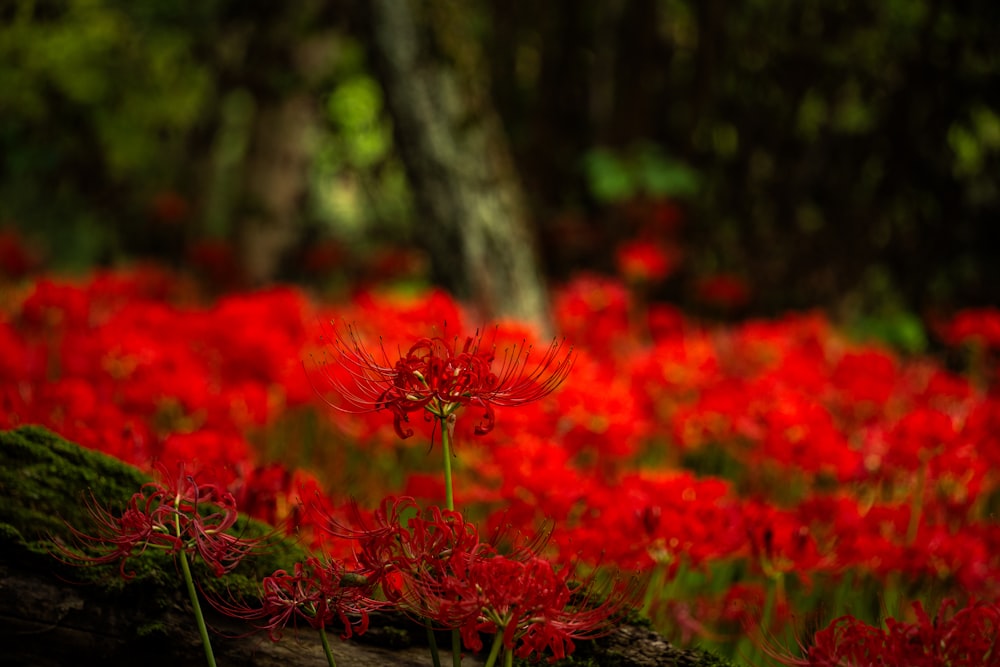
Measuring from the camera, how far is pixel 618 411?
2826 millimetres

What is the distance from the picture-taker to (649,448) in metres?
3.78

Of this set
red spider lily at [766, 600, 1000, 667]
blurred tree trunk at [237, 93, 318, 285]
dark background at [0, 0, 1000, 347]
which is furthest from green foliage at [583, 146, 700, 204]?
red spider lily at [766, 600, 1000, 667]

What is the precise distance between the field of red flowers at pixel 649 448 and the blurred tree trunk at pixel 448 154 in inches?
14.4

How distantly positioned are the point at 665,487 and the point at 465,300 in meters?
2.44

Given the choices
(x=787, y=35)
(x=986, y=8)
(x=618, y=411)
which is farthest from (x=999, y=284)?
(x=618, y=411)

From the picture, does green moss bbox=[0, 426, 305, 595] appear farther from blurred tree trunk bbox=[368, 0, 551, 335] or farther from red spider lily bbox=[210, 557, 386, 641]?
blurred tree trunk bbox=[368, 0, 551, 335]

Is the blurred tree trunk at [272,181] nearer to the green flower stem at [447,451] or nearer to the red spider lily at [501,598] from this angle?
the green flower stem at [447,451]

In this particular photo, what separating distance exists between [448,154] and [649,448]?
1.65 m

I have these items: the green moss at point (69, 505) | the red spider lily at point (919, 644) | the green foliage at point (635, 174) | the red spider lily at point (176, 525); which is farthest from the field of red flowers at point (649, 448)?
the green foliage at point (635, 174)

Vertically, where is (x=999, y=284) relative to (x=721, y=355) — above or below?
above

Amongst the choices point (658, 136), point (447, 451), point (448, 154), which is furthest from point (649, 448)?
point (658, 136)

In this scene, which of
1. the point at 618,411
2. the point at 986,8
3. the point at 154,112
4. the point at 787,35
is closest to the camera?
the point at 618,411

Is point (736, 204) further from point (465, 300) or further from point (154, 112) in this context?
point (154, 112)

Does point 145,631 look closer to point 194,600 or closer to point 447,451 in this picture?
point 194,600
